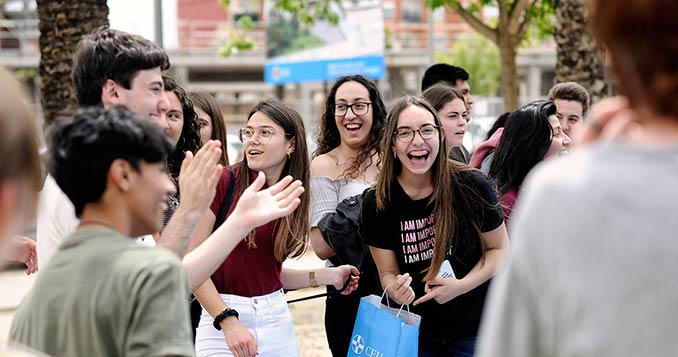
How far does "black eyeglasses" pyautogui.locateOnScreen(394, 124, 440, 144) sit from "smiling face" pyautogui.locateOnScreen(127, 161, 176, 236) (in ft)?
8.05

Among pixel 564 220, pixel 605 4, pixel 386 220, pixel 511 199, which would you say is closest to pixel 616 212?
pixel 564 220

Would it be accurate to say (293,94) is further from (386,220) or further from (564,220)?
(564,220)

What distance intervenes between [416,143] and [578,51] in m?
6.58

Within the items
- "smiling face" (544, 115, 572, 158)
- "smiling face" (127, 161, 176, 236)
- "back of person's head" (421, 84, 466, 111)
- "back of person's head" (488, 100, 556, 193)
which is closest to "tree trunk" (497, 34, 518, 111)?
"back of person's head" (421, 84, 466, 111)

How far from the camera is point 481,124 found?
21531mm

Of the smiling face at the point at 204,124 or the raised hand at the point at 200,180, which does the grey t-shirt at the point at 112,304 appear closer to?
the raised hand at the point at 200,180

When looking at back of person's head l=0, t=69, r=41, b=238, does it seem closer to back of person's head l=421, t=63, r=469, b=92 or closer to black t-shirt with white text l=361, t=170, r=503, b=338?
black t-shirt with white text l=361, t=170, r=503, b=338

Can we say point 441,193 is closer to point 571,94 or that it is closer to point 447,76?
point 571,94

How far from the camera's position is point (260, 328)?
4586 mm

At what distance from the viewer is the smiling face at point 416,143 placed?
479cm

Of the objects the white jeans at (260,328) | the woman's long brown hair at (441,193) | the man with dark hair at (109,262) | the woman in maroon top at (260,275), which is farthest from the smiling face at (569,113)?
the man with dark hair at (109,262)

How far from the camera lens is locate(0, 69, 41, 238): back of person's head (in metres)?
1.70

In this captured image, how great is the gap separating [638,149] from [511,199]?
3.69m

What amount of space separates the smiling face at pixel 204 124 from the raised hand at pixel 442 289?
169 centimetres
